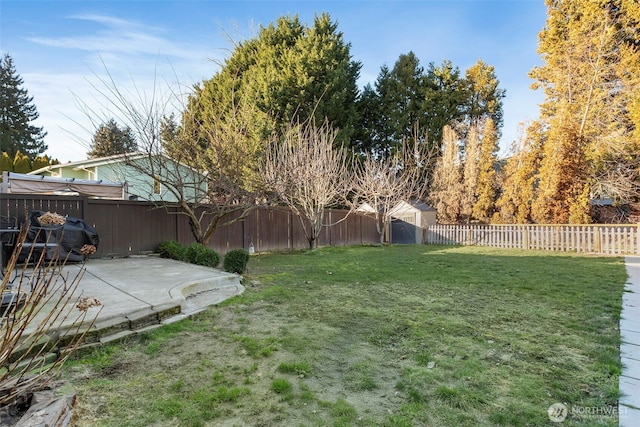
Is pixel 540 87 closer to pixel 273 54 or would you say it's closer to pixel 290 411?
pixel 273 54

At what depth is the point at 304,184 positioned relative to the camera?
1005 centimetres

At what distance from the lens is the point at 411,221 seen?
1567 centimetres

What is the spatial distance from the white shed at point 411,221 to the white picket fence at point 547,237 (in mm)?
437

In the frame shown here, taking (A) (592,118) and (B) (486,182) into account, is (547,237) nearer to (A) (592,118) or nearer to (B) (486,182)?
(B) (486,182)

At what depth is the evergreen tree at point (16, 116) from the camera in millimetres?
26766

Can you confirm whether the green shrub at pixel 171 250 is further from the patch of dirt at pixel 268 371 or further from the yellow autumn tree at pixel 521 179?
the yellow autumn tree at pixel 521 179

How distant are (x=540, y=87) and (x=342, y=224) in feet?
38.8

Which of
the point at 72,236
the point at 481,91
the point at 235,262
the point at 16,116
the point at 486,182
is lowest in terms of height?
the point at 235,262

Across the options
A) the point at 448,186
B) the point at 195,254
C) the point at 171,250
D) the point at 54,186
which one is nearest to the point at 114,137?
the point at 54,186

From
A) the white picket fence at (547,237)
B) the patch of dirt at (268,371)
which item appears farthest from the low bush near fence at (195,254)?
the white picket fence at (547,237)

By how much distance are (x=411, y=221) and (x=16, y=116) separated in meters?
33.7

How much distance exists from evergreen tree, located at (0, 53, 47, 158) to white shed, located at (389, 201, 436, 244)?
1185 inches

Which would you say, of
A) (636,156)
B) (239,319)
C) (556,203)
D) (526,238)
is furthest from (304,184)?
(636,156)

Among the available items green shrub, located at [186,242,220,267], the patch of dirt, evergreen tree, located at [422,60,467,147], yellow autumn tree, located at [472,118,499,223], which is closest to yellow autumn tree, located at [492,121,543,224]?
yellow autumn tree, located at [472,118,499,223]
